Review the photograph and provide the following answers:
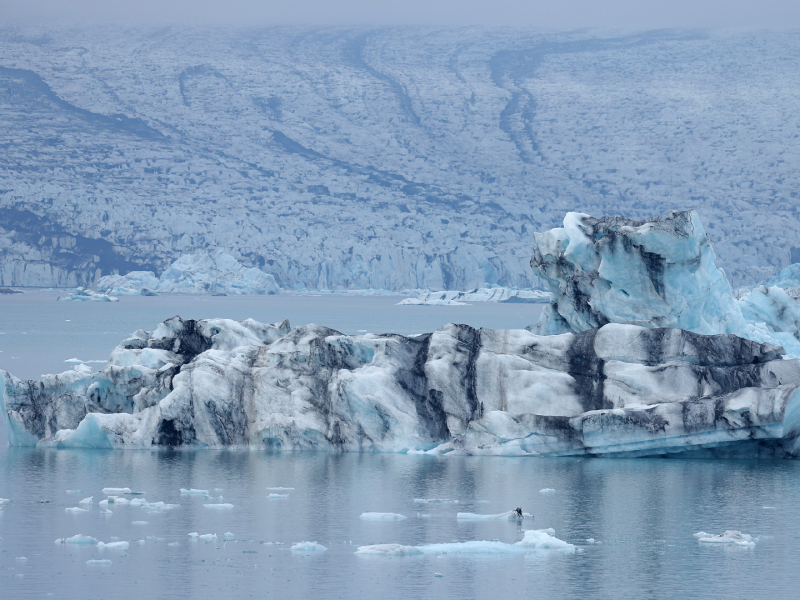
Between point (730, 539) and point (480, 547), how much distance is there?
2552mm

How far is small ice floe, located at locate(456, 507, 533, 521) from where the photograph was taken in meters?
12.4

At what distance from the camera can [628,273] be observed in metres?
20.5

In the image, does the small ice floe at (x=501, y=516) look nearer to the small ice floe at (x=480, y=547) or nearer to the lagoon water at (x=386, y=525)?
the lagoon water at (x=386, y=525)

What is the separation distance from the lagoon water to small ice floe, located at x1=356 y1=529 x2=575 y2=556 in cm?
12

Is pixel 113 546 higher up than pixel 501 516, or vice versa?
pixel 501 516

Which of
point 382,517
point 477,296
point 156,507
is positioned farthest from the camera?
point 477,296

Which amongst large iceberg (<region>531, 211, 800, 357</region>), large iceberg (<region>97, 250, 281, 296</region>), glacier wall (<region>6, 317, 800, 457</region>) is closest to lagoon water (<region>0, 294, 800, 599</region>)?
glacier wall (<region>6, 317, 800, 457</region>)

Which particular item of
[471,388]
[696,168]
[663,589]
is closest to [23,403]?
[471,388]

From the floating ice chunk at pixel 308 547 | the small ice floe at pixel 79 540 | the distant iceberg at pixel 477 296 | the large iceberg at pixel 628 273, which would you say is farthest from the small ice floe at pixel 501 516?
the distant iceberg at pixel 477 296

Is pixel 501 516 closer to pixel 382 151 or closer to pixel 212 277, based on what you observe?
pixel 212 277

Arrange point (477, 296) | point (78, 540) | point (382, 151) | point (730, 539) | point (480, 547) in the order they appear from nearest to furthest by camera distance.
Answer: point (480, 547) < point (78, 540) < point (730, 539) < point (477, 296) < point (382, 151)

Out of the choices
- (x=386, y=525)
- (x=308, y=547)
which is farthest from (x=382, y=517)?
(x=308, y=547)

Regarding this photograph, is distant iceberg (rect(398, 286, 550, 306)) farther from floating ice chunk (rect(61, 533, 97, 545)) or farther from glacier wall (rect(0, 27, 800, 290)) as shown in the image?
floating ice chunk (rect(61, 533, 97, 545))

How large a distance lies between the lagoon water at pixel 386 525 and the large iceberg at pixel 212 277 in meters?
59.9
